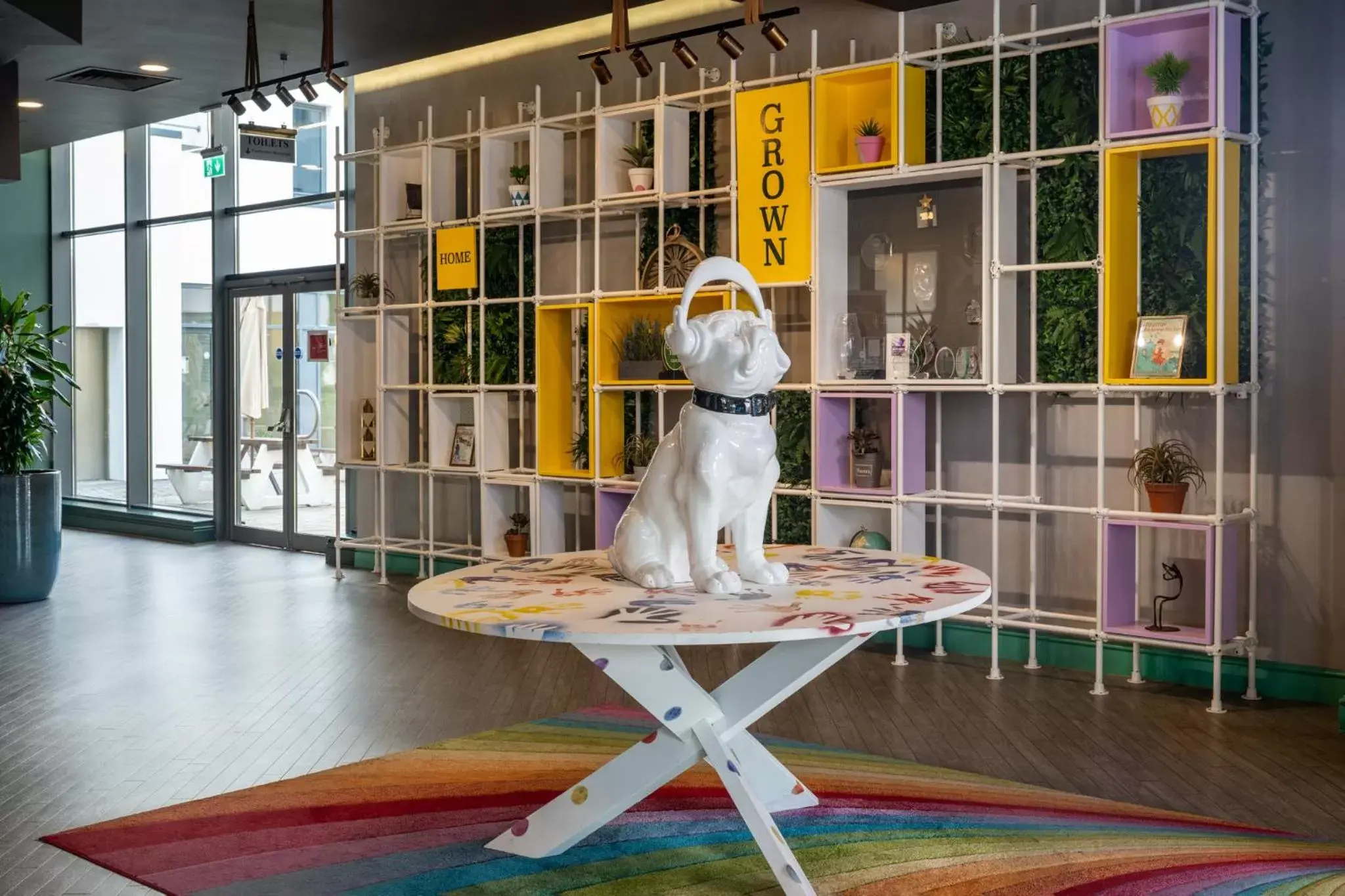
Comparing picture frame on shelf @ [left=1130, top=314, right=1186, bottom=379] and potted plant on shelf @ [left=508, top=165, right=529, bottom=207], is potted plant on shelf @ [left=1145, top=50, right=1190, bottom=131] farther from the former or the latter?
potted plant on shelf @ [left=508, top=165, right=529, bottom=207]

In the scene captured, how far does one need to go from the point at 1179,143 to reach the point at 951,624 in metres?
2.40

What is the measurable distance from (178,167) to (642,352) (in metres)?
6.46

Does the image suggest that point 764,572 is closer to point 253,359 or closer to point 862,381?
point 862,381

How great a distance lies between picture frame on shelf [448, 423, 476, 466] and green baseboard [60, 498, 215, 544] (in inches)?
151

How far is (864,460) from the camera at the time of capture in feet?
20.6

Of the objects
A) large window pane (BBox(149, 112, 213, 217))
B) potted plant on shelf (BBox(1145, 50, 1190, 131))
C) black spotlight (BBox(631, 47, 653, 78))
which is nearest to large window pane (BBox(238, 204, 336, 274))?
large window pane (BBox(149, 112, 213, 217))

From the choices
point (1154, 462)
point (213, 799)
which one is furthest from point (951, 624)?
point (213, 799)

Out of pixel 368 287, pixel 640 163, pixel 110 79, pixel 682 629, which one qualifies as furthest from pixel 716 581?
pixel 110 79

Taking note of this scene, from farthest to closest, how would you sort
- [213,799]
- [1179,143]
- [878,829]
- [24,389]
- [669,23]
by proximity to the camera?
1. [24,389]
2. [669,23]
3. [1179,143]
4. [213,799]
5. [878,829]

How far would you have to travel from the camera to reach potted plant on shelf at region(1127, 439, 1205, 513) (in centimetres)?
543

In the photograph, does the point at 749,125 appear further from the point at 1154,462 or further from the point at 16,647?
the point at 16,647

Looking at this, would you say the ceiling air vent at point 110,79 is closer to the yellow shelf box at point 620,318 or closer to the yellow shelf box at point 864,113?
Result: the yellow shelf box at point 620,318

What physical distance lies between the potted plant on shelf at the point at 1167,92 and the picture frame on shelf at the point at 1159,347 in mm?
779

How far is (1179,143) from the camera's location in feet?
17.3
